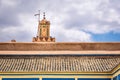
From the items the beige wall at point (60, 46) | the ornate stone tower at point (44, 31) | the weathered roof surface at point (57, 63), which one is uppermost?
the ornate stone tower at point (44, 31)

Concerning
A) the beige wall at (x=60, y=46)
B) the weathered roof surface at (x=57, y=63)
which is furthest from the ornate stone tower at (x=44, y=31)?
the weathered roof surface at (x=57, y=63)

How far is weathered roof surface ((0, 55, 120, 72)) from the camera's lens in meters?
18.9

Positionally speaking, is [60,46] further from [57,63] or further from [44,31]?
[44,31]

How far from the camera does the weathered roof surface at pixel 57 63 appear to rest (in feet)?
61.9

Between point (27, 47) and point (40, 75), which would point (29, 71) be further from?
point (27, 47)

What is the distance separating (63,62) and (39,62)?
1838 millimetres

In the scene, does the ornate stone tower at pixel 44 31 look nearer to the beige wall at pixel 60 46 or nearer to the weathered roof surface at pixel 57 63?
the beige wall at pixel 60 46

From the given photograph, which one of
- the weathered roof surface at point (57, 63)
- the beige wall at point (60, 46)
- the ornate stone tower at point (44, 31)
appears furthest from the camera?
the ornate stone tower at point (44, 31)

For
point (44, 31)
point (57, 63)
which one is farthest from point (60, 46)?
point (44, 31)

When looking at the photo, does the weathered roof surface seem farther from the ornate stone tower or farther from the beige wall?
the ornate stone tower

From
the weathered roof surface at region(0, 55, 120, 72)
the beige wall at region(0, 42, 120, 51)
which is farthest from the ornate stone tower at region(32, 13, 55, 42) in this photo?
the weathered roof surface at region(0, 55, 120, 72)

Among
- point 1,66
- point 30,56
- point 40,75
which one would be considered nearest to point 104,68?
point 40,75

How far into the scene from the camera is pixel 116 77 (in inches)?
659

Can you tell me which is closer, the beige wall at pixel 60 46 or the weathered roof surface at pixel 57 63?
the weathered roof surface at pixel 57 63
